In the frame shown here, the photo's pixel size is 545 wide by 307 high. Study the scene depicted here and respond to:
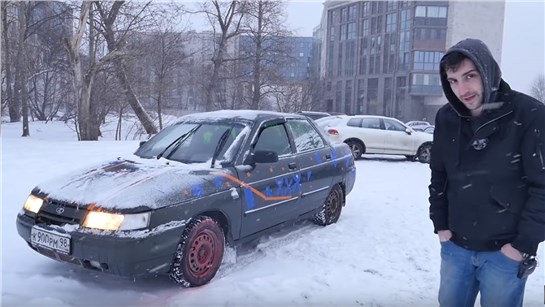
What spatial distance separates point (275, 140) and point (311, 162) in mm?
653

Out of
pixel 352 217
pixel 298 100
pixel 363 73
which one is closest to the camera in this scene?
pixel 352 217

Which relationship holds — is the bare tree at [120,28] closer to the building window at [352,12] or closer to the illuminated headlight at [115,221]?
the illuminated headlight at [115,221]

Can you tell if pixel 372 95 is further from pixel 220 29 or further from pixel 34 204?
pixel 34 204

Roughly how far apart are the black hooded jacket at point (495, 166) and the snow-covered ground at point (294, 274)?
164 centimetres

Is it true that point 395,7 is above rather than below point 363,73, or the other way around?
above

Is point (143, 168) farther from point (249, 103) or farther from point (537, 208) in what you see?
point (249, 103)

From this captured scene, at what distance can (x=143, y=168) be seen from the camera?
417 centimetres

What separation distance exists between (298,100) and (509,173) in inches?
Result: 1546

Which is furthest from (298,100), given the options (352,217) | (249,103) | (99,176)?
(99,176)

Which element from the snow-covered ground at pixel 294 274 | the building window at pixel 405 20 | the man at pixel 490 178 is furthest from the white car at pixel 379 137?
the building window at pixel 405 20

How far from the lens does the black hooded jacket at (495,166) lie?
2215 millimetres

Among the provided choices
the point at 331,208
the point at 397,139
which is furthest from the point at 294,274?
the point at 397,139

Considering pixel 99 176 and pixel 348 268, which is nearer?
pixel 99 176

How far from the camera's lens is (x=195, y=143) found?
4746 millimetres
